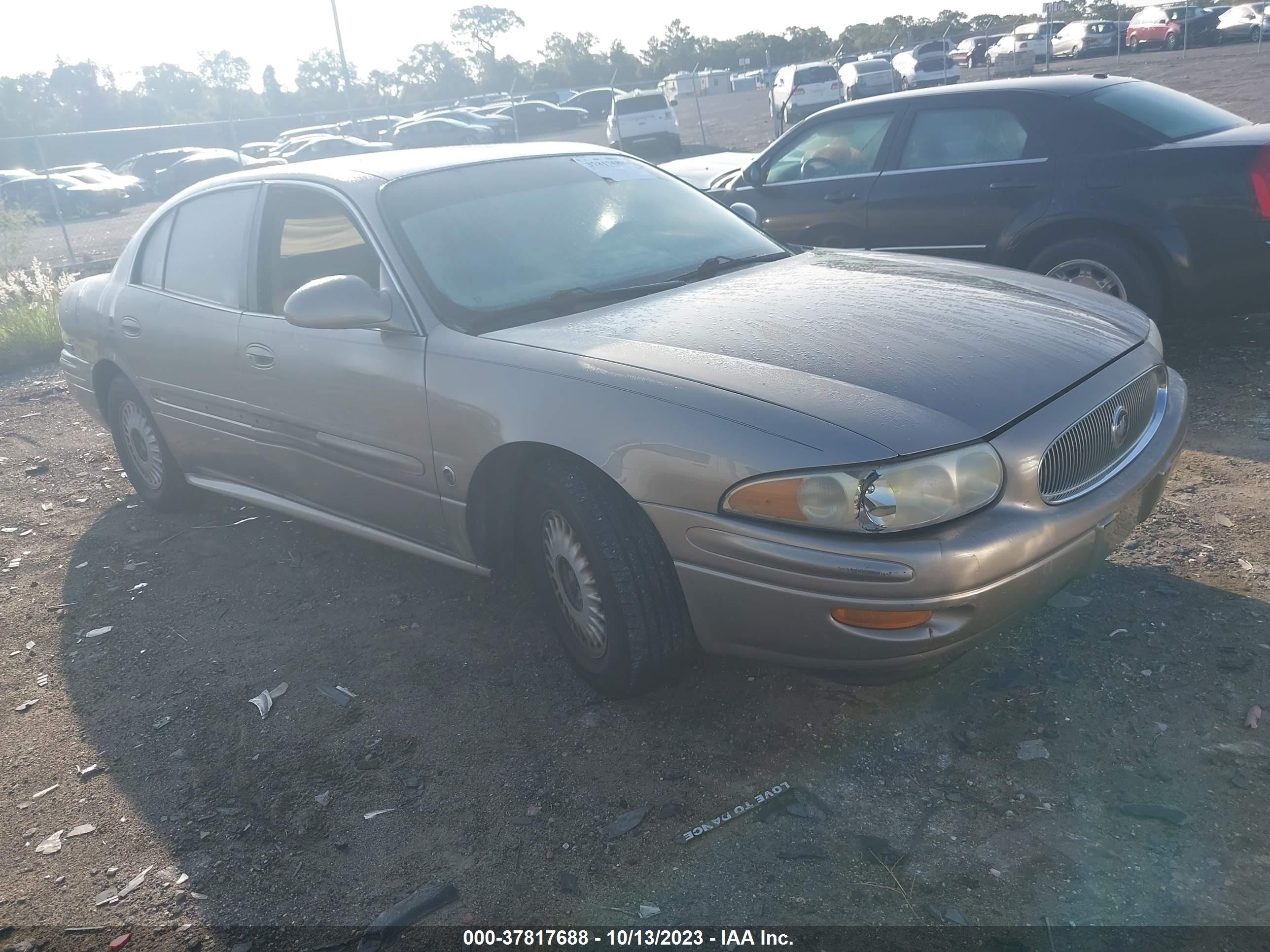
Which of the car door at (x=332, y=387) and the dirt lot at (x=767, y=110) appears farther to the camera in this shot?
the dirt lot at (x=767, y=110)

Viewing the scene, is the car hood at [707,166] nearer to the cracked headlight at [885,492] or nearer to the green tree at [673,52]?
the cracked headlight at [885,492]

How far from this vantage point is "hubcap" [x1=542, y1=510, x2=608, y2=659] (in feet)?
10.0

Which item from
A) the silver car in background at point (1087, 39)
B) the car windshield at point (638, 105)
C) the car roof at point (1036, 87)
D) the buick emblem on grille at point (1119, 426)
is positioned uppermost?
the silver car in background at point (1087, 39)

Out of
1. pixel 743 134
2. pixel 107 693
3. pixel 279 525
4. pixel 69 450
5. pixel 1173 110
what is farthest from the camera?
pixel 743 134

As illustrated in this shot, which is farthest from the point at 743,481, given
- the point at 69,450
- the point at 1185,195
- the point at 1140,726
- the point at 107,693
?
the point at 69,450

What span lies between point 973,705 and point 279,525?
11.6 feet

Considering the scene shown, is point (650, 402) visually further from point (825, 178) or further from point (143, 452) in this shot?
point (825, 178)

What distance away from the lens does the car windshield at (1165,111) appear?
225 inches

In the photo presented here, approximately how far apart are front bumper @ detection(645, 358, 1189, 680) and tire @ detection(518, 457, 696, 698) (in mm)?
98

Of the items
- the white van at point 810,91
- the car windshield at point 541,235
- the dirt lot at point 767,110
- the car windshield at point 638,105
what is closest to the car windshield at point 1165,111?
the car windshield at point 541,235

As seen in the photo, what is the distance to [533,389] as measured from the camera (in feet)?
10.0

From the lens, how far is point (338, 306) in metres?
3.39

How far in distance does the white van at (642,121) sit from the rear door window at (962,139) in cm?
1904

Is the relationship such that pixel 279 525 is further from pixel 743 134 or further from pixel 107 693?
pixel 743 134
